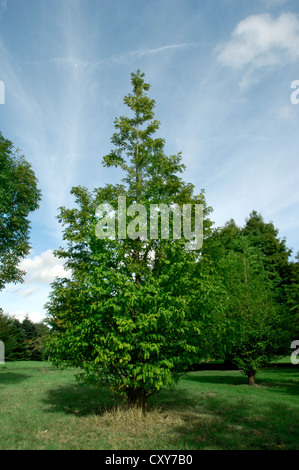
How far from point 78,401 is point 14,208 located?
1008 centimetres

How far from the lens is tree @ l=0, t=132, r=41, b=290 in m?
16.0

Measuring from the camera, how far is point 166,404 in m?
11.0

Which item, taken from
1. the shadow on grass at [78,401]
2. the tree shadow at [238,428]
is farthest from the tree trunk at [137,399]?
the tree shadow at [238,428]

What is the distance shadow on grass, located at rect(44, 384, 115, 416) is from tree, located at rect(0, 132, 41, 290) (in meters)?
6.06

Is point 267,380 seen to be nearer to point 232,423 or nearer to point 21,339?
point 232,423

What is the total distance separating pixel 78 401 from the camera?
472 inches

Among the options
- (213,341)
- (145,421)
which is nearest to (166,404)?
(145,421)

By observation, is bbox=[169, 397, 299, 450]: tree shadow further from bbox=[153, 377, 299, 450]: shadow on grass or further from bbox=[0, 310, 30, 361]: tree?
bbox=[0, 310, 30, 361]: tree

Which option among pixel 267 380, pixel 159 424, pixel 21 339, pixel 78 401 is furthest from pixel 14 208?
pixel 21 339

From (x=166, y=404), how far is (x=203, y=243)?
5.73 metres

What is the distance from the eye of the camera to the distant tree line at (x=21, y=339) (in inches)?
1320
